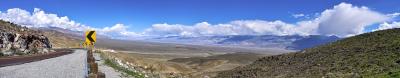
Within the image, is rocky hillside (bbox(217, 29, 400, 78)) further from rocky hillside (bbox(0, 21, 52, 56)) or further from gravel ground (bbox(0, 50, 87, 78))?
rocky hillside (bbox(0, 21, 52, 56))

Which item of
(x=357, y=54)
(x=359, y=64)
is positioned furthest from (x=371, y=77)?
(x=357, y=54)

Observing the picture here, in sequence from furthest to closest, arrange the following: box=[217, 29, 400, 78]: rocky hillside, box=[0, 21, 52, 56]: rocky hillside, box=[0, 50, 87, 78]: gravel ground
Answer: box=[0, 21, 52, 56]: rocky hillside, box=[217, 29, 400, 78]: rocky hillside, box=[0, 50, 87, 78]: gravel ground

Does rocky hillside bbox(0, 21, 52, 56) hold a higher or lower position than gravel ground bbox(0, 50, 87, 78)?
higher

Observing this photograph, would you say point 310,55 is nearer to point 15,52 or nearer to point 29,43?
point 15,52

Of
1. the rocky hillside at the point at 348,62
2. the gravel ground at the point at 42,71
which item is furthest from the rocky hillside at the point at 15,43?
the rocky hillside at the point at 348,62

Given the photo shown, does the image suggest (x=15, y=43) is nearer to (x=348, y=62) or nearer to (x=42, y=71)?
(x=42, y=71)

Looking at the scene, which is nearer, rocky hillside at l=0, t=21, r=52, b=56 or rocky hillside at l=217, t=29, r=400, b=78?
rocky hillside at l=217, t=29, r=400, b=78

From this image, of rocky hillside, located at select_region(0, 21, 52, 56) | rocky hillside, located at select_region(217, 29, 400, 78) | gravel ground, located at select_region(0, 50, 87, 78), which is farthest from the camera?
rocky hillside, located at select_region(0, 21, 52, 56)

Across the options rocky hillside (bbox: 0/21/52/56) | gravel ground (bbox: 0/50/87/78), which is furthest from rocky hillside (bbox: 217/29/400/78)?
rocky hillside (bbox: 0/21/52/56)

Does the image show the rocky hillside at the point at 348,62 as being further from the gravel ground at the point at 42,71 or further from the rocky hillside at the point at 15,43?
the rocky hillside at the point at 15,43
